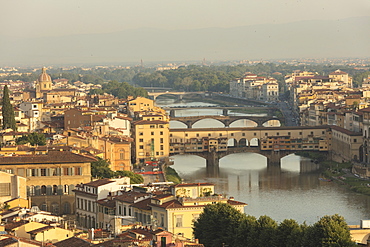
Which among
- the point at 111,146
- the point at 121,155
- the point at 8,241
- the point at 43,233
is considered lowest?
the point at 121,155

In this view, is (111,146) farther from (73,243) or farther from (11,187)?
(73,243)

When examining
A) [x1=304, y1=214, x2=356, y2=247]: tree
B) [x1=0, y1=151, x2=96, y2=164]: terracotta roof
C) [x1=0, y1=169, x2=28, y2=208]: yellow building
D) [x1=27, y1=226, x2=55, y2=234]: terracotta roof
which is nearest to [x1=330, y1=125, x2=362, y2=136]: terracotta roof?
[x1=0, y1=151, x2=96, y2=164]: terracotta roof

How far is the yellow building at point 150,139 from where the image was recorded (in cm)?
3416

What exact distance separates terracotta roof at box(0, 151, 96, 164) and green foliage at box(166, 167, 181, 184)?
6.30 meters

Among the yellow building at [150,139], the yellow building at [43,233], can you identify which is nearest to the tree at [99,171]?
the yellow building at [43,233]

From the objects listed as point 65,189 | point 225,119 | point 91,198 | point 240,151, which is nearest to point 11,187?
point 91,198

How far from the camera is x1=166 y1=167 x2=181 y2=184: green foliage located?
2726 centimetres

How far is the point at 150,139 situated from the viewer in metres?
34.6

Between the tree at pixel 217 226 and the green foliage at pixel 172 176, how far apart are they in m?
11.6

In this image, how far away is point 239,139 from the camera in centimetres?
3772

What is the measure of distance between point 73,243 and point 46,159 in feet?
29.1

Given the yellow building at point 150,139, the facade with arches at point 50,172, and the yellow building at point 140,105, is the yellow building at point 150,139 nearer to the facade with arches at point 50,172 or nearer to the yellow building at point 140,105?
the yellow building at point 140,105

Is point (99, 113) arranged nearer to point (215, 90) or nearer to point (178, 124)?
point (178, 124)

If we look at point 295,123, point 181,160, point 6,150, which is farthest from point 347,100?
point 6,150
